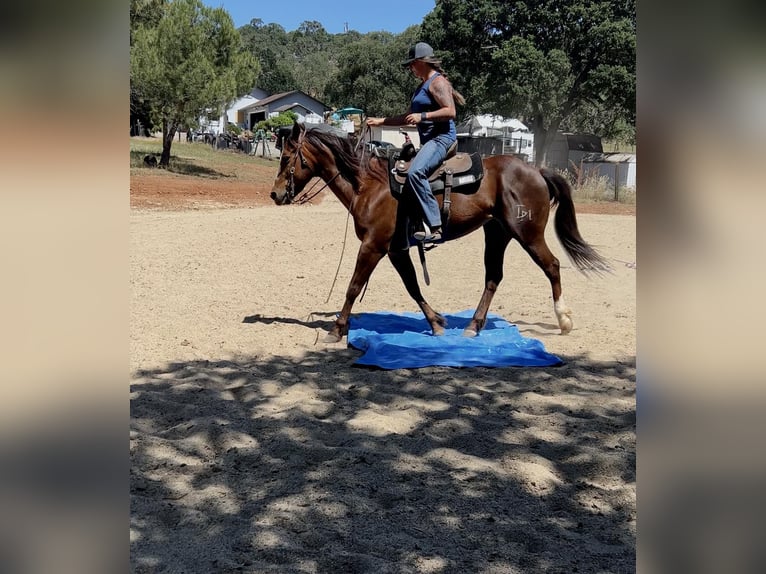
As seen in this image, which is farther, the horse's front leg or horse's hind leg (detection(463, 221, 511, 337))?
horse's hind leg (detection(463, 221, 511, 337))

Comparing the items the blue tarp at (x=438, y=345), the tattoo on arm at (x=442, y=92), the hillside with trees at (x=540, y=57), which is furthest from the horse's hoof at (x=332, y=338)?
the hillside with trees at (x=540, y=57)

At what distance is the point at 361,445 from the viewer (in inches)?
171

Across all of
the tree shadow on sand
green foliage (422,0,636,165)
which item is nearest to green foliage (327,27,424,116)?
green foliage (422,0,636,165)

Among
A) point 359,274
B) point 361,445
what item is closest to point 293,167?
point 359,274

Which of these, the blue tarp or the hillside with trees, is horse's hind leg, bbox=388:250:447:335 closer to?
the blue tarp

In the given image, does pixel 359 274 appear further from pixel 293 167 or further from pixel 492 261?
pixel 492 261

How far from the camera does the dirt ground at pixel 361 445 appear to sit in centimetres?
319

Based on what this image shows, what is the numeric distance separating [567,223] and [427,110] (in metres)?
1.98

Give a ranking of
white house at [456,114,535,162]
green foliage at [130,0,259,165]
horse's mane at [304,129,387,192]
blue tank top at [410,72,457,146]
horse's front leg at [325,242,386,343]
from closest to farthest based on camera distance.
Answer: blue tank top at [410,72,457,146] → horse's front leg at [325,242,386,343] → horse's mane at [304,129,387,192] → green foliage at [130,0,259,165] → white house at [456,114,535,162]

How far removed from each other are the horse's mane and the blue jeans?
0.50m

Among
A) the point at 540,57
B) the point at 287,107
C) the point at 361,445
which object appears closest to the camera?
the point at 361,445

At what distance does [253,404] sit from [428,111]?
3203 mm

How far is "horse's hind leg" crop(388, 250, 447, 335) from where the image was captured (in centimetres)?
739
